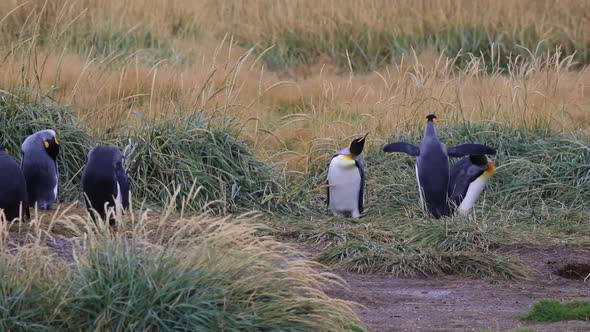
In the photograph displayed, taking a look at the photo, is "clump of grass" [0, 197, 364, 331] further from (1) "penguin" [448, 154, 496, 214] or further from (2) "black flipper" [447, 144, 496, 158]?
(1) "penguin" [448, 154, 496, 214]

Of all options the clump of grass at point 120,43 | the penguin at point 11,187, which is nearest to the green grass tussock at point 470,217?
the penguin at point 11,187

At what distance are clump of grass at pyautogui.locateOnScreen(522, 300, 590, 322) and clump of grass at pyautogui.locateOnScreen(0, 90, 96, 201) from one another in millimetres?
4315

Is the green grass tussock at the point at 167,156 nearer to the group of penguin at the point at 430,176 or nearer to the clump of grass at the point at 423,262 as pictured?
the group of penguin at the point at 430,176

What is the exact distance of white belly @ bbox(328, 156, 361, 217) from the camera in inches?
360

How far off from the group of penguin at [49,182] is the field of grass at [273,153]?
0.90ft

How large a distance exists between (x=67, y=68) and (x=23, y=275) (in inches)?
287


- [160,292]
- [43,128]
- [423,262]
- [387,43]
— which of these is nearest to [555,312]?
[423,262]

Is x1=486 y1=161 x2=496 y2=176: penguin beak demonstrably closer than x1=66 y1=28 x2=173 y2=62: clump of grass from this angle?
Yes

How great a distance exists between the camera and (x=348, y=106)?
1159 centimetres

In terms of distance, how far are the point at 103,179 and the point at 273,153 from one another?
327 centimetres

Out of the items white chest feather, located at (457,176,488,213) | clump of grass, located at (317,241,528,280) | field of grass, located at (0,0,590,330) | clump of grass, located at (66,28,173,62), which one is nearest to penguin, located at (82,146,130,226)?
field of grass, located at (0,0,590,330)

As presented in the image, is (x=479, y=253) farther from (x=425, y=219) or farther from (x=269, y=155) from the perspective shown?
(x=269, y=155)

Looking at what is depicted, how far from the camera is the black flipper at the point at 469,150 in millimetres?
9093

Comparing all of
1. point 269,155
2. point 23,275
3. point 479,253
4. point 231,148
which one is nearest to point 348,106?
point 269,155
